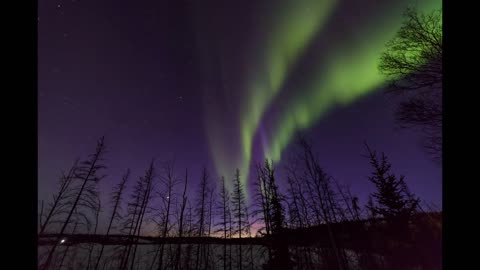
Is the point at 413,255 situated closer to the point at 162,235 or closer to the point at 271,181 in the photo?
the point at 271,181
